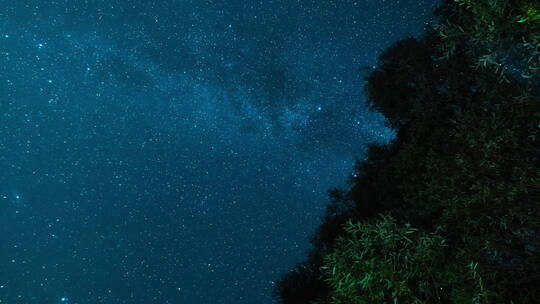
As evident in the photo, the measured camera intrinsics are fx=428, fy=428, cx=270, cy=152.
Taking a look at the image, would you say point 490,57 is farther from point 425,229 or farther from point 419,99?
point 425,229

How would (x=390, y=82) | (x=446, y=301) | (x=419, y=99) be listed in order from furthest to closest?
1. (x=390, y=82)
2. (x=419, y=99)
3. (x=446, y=301)

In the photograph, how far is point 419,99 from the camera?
798 centimetres

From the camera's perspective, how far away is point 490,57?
255 inches

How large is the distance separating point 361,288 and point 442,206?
6.75 ft

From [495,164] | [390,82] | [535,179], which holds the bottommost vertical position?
[535,179]

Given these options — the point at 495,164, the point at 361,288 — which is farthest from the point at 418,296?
the point at 495,164

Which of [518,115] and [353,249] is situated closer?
[518,115]

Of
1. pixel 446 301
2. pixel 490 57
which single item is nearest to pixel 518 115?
pixel 490 57

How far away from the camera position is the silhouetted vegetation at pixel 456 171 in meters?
6.40

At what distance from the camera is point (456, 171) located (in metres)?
7.12

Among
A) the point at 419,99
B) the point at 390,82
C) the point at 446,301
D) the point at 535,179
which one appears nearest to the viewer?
the point at 535,179

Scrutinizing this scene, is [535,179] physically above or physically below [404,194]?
below

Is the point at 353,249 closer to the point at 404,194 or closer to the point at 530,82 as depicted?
the point at 404,194

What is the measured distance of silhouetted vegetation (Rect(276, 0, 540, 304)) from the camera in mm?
6398
